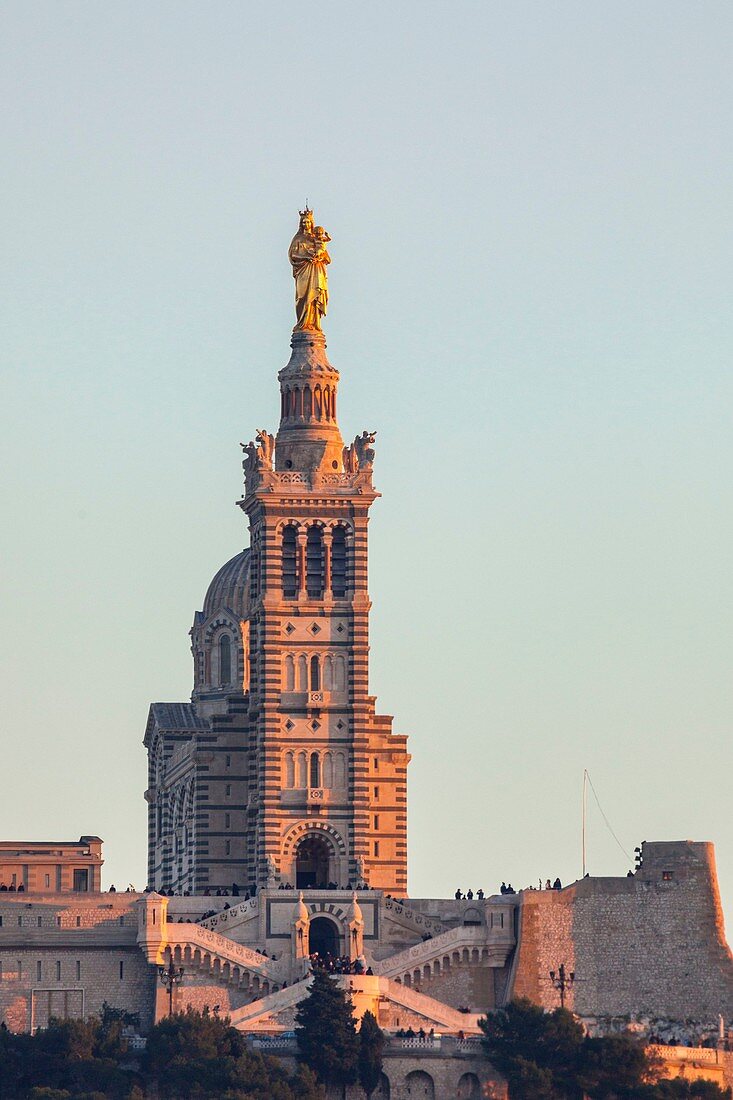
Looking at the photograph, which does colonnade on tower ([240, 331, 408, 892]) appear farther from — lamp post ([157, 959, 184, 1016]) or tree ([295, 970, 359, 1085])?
tree ([295, 970, 359, 1085])

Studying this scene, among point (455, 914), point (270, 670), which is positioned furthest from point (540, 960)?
point (270, 670)

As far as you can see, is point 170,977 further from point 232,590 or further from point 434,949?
point 232,590

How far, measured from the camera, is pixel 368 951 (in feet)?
567

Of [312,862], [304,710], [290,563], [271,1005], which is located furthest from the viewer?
[290,563]

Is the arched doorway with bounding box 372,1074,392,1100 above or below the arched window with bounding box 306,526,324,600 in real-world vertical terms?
below

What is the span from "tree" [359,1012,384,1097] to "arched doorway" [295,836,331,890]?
14048mm

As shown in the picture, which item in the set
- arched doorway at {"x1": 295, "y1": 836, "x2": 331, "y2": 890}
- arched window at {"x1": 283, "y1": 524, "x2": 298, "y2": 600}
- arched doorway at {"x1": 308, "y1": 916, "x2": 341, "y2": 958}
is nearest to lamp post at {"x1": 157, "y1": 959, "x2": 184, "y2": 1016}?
arched doorway at {"x1": 308, "y1": 916, "x2": 341, "y2": 958}

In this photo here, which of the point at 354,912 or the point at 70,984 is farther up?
the point at 354,912

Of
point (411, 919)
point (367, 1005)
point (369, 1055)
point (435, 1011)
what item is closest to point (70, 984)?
point (367, 1005)

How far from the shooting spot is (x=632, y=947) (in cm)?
17062

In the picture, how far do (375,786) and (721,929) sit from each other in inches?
706

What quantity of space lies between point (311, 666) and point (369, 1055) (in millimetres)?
19892

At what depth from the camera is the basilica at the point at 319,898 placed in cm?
16850

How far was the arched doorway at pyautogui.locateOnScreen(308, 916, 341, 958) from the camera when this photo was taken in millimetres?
173375
